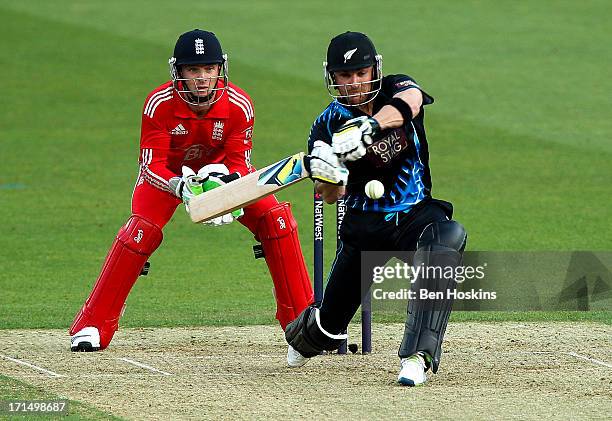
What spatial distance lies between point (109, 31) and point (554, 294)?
50.3ft

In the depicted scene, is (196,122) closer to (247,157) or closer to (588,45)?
(247,157)

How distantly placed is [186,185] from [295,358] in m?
1.08

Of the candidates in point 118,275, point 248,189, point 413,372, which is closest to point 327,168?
point 248,189

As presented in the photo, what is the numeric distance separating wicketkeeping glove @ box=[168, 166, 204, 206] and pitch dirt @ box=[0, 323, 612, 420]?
890mm

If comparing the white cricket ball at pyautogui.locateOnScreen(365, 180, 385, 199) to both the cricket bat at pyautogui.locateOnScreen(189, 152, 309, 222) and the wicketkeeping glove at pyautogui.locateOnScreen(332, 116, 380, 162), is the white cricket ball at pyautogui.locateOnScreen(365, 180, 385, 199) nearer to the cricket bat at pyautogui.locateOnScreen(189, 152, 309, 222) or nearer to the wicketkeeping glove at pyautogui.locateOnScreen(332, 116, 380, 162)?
the wicketkeeping glove at pyautogui.locateOnScreen(332, 116, 380, 162)

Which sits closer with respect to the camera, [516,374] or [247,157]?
[516,374]

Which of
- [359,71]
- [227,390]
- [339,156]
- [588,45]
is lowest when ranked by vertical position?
[227,390]

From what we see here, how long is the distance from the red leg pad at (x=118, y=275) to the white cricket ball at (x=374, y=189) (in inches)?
64.1

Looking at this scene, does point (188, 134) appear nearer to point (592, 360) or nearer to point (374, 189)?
point (374, 189)

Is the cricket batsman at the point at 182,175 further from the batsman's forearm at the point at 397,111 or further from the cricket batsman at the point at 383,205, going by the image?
the batsman's forearm at the point at 397,111

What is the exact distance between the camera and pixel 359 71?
22.2 ft

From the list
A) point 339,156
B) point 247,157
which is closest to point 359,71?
point 339,156

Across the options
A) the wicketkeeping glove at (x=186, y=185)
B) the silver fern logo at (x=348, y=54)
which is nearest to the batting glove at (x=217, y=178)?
the wicketkeeping glove at (x=186, y=185)

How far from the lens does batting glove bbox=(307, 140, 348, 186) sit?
6.43 meters
